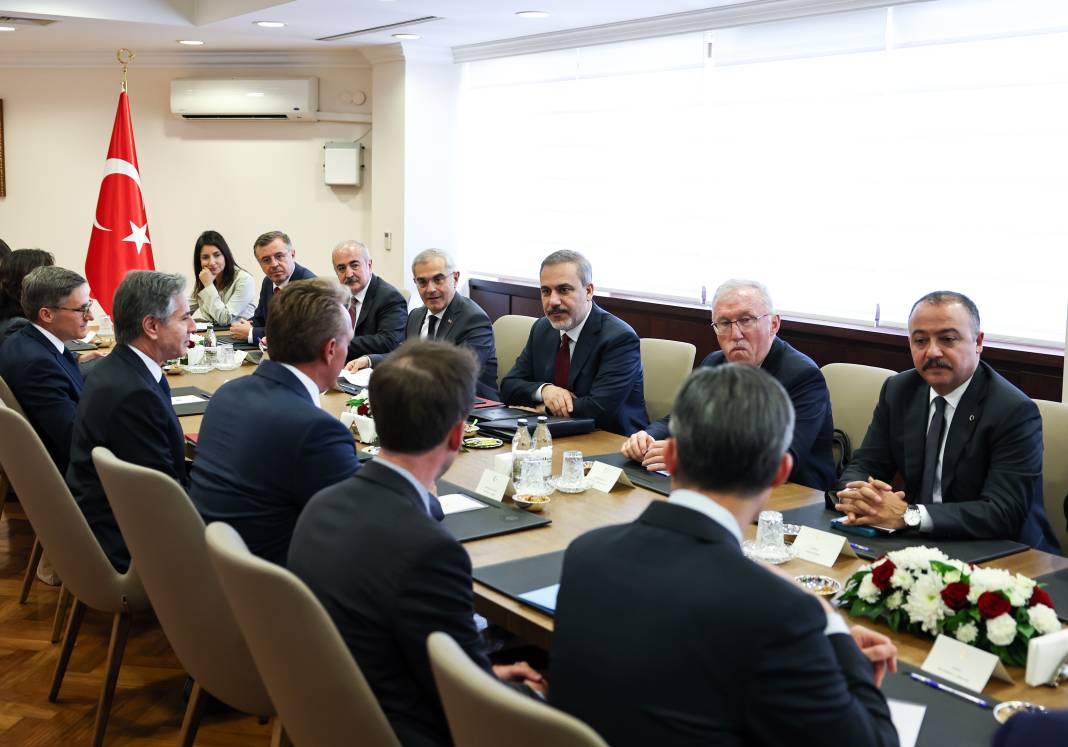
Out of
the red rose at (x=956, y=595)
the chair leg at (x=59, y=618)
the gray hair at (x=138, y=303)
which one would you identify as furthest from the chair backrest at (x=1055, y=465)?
the chair leg at (x=59, y=618)

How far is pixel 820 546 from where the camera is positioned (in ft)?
8.20

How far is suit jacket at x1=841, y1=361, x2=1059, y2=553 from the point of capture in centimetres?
269

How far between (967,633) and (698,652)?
84cm

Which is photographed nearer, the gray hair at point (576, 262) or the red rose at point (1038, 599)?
the red rose at point (1038, 599)

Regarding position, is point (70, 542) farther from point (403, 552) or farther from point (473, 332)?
point (473, 332)

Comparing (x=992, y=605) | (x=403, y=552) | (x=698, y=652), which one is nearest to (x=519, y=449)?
(x=403, y=552)

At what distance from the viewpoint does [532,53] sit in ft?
24.1

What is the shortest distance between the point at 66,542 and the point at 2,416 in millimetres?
419

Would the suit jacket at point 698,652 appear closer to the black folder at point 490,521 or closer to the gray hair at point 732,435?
the gray hair at point 732,435


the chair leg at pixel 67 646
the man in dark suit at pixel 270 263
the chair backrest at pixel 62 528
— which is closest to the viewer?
the chair backrest at pixel 62 528

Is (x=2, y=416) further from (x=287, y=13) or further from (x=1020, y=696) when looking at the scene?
(x=287, y=13)

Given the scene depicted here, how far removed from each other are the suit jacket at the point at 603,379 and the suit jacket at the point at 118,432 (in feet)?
5.33

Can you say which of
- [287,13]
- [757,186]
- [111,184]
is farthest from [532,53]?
[111,184]

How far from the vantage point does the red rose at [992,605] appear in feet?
6.29
